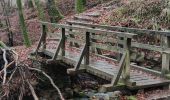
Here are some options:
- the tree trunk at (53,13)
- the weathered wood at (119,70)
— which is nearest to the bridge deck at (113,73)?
the weathered wood at (119,70)

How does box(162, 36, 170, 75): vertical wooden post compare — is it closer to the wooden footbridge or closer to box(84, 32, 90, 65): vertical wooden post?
the wooden footbridge

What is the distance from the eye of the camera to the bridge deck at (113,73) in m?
11.3

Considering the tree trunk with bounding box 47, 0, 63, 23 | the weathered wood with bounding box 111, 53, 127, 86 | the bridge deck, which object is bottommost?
the bridge deck

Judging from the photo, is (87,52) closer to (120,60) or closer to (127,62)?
(120,60)

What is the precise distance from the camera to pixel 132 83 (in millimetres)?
10742

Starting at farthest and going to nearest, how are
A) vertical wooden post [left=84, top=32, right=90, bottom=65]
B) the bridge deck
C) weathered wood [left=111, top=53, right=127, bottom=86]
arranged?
vertical wooden post [left=84, top=32, right=90, bottom=65] → the bridge deck → weathered wood [left=111, top=53, right=127, bottom=86]

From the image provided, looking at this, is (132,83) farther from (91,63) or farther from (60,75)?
(60,75)

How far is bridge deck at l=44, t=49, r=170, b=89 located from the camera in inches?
443

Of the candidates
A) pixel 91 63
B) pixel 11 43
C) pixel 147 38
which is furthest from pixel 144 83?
pixel 11 43

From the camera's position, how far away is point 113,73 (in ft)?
38.8

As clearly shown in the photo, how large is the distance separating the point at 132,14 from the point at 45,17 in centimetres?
1711

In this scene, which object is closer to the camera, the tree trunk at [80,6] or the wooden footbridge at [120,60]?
the wooden footbridge at [120,60]

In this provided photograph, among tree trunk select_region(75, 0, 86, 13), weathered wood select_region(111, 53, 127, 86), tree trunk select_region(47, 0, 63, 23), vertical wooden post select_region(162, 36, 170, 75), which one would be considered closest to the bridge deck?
weathered wood select_region(111, 53, 127, 86)

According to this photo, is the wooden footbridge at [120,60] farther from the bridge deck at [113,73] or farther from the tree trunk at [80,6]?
the tree trunk at [80,6]
